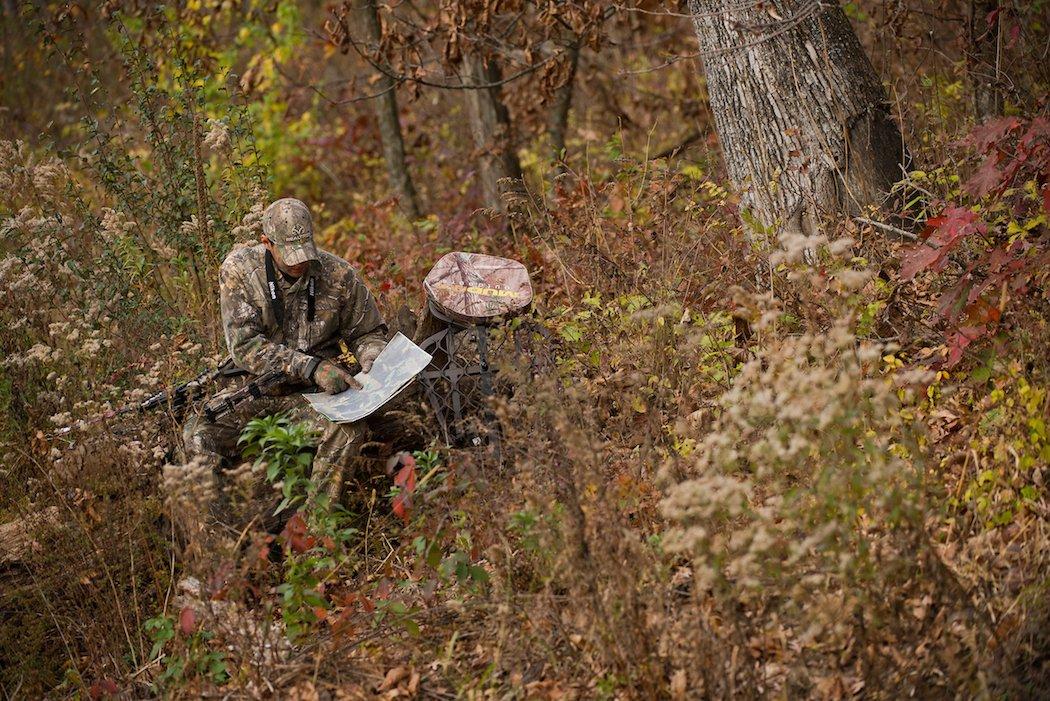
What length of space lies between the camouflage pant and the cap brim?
737 mm

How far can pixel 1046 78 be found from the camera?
6195 mm

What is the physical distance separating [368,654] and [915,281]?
3.22 meters

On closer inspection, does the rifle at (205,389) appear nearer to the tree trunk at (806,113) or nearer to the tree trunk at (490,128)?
the tree trunk at (806,113)

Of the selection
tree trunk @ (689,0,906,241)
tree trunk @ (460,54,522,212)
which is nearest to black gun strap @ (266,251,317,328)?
tree trunk @ (689,0,906,241)

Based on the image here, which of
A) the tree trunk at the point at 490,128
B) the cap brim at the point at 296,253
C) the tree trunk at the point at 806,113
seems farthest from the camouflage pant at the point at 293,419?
the tree trunk at the point at 490,128

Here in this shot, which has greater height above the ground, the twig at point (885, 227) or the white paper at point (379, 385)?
the twig at point (885, 227)

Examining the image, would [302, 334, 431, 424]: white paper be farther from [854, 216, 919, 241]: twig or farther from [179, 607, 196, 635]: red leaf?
[854, 216, 919, 241]: twig

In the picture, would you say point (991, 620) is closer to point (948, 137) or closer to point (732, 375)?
point (732, 375)

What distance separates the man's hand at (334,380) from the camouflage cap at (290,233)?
61 centimetres

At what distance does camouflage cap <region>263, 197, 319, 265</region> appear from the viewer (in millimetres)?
5664

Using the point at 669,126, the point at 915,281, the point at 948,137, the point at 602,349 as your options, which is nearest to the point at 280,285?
the point at 602,349

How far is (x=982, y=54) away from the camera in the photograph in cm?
661

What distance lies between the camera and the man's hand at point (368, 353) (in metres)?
5.78

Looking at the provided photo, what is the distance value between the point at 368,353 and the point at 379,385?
16.3 inches
